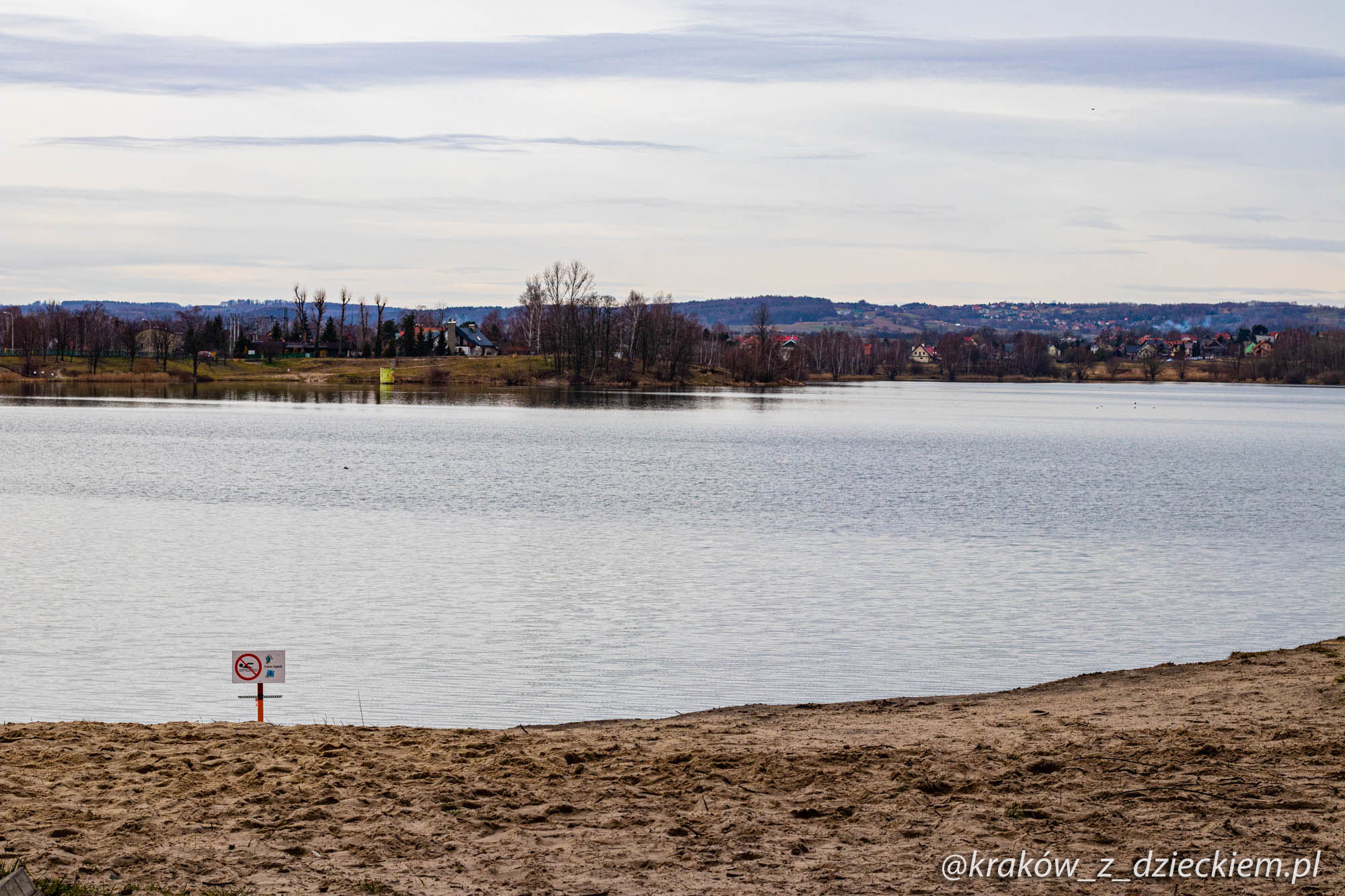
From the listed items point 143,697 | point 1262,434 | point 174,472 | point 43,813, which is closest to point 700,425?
point 1262,434

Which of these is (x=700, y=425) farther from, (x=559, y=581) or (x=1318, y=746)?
(x=1318, y=746)

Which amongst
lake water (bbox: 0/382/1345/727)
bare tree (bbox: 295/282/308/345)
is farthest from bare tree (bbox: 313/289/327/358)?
lake water (bbox: 0/382/1345/727)

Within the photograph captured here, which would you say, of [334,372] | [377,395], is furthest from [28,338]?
[377,395]

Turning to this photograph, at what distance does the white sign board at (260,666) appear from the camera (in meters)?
11.6

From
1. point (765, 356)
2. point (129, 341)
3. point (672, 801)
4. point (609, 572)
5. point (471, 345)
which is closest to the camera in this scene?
point (672, 801)

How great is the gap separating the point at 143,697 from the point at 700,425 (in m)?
62.0

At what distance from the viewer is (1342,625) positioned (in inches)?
733

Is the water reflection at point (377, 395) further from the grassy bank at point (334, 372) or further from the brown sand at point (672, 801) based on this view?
the brown sand at point (672, 801)

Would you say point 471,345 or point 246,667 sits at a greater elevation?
point 471,345

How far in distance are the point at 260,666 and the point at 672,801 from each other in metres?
4.75

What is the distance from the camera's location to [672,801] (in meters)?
8.83

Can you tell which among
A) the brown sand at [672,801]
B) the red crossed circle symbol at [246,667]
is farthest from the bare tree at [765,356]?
the brown sand at [672,801]

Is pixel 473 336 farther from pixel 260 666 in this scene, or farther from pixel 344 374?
pixel 260 666

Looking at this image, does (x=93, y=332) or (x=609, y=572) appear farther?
(x=93, y=332)
